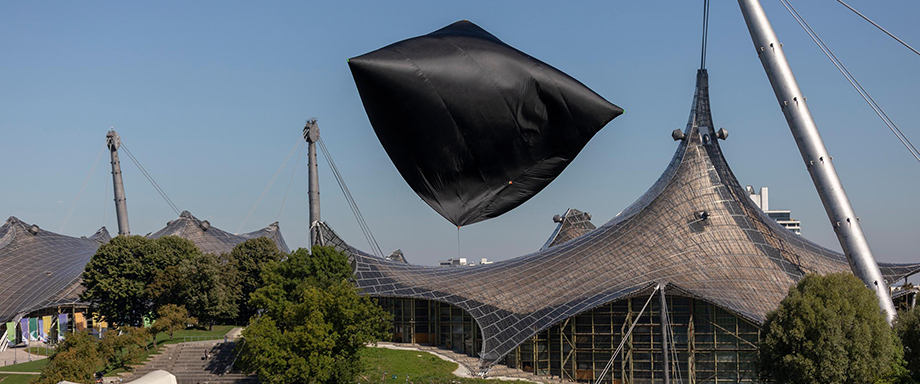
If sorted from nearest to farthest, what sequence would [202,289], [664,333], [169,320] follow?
[664,333], [169,320], [202,289]

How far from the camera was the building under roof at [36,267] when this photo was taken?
7562 centimetres

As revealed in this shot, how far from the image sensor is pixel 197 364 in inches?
2202

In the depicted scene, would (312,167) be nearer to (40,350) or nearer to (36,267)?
(40,350)

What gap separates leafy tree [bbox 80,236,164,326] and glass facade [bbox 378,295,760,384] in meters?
29.5

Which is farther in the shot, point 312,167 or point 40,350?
point 312,167

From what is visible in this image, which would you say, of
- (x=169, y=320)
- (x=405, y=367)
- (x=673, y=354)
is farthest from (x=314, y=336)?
(x=673, y=354)

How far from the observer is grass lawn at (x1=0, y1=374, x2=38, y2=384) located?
50.9m

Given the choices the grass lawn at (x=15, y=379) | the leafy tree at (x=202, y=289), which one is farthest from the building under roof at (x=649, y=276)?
the grass lawn at (x=15, y=379)

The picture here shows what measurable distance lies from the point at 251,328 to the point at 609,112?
40.7 metres

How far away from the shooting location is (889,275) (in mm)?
58625

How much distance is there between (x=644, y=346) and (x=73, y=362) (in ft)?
97.0

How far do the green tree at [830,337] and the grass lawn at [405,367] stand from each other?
53.2ft

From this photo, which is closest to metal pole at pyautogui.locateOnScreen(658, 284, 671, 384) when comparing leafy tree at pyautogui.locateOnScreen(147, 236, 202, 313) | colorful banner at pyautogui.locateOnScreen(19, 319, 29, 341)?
leafy tree at pyautogui.locateOnScreen(147, 236, 202, 313)

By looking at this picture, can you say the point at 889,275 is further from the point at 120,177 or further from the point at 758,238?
the point at 120,177
